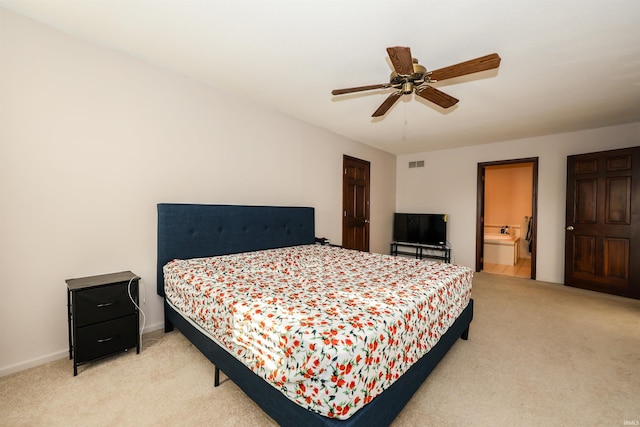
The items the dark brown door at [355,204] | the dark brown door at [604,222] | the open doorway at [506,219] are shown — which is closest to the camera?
the dark brown door at [604,222]

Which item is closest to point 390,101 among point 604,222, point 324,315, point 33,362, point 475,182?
point 324,315

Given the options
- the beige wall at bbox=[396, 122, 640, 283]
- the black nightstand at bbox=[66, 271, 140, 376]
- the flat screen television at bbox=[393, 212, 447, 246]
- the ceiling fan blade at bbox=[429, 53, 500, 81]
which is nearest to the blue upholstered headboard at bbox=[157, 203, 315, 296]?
the black nightstand at bbox=[66, 271, 140, 376]

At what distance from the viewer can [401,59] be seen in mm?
1841

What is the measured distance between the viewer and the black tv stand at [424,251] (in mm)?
5609

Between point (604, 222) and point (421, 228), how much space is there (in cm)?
276

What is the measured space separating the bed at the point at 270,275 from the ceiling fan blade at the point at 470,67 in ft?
5.11

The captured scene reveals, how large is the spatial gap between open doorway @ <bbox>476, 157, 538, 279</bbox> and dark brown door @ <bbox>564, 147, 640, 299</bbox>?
1295mm

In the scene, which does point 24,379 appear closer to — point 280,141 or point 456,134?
point 280,141

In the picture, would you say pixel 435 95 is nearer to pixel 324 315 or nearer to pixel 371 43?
pixel 371 43

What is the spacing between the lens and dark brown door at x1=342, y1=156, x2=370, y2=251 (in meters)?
5.00

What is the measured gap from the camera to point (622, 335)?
2.72 meters

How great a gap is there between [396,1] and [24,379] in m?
3.71

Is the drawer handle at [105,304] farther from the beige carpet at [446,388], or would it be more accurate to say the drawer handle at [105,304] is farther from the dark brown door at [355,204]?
the dark brown door at [355,204]

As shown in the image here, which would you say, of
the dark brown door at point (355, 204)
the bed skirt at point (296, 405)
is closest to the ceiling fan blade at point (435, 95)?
the bed skirt at point (296, 405)
